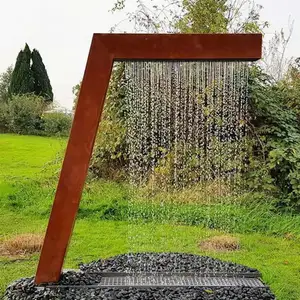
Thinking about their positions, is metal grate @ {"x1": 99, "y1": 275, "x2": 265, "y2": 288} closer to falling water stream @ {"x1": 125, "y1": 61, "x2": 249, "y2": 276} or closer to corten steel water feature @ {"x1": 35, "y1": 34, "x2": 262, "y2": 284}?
corten steel water feature @ {"x1": 35, "y1": 34, "x2": 262, "y2": 284}

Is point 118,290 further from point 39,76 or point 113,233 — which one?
point 39,76

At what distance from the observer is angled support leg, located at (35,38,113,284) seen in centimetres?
286

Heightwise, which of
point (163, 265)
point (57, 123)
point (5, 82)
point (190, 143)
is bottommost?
point (163, 265)

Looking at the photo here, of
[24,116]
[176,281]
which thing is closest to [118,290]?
[176,281]

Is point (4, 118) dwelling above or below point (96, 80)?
below

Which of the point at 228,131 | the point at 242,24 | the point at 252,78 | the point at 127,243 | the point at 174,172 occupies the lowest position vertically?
the point at 127,243

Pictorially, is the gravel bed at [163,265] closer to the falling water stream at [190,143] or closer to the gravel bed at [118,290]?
the gravel bed at [118,290]

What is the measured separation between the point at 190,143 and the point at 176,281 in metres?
2.53

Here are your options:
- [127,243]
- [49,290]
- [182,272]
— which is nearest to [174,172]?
[127,243]

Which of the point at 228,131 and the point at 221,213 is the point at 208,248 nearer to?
the point at 221,213

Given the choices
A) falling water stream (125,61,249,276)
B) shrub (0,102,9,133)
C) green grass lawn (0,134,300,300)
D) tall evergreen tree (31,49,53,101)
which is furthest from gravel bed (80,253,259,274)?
tall evergreen tree (31,49,53,101)

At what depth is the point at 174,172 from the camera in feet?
18.0

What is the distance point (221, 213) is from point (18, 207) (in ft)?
7.18

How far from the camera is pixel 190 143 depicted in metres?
5.52
